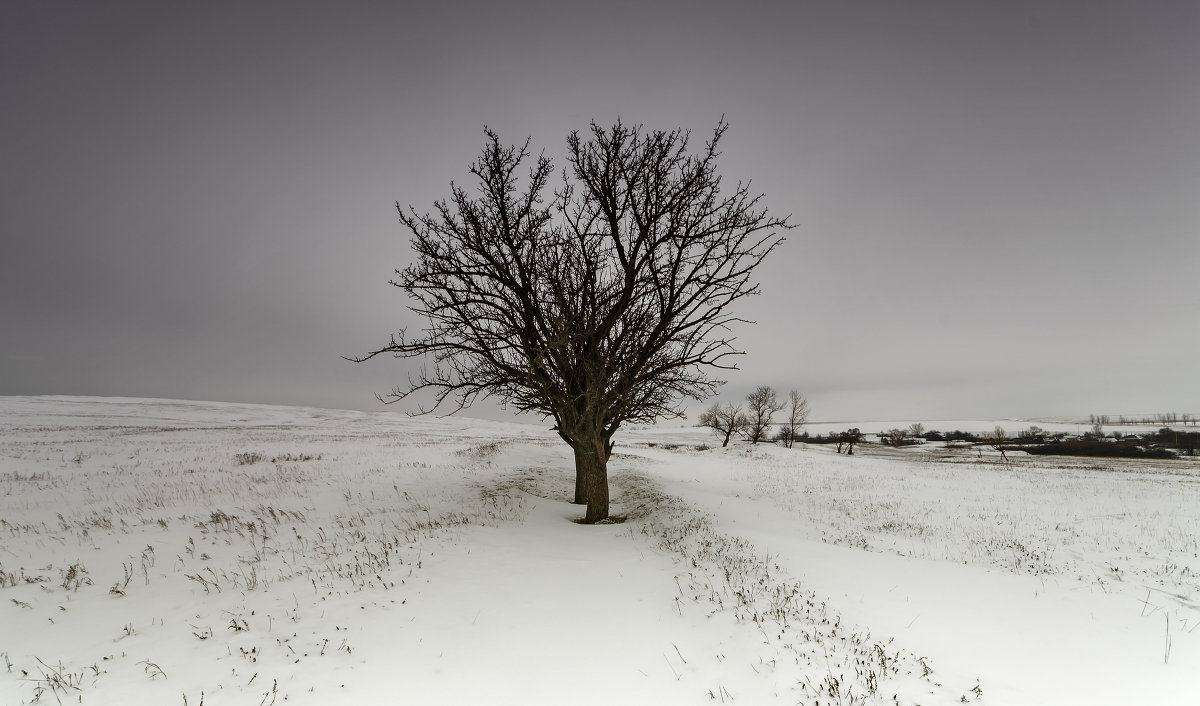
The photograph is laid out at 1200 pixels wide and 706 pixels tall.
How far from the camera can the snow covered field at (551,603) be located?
14.2 ft

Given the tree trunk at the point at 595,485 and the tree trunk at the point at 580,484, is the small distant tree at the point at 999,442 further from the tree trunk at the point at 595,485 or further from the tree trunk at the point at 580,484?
the tree trunk at the point at 595,485

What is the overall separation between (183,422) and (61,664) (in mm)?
60993

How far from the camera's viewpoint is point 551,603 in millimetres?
6098

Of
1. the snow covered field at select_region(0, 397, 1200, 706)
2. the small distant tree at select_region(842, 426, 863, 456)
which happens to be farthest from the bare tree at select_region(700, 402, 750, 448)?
the snow covered field at select_region(0, 397, 1200, 706)

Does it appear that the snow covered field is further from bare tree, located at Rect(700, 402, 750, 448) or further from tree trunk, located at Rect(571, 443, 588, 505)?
bare tree, located at Rect(700, 402, 750, 448)

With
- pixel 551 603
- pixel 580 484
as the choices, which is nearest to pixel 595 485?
pixel 580 484

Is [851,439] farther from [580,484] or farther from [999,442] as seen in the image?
[580,484]

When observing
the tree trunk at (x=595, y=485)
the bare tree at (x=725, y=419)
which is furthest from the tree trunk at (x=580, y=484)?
the bare tree at (x=725, y=419)

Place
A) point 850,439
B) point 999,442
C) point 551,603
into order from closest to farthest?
point 551,603
point 999,442
point 850,439

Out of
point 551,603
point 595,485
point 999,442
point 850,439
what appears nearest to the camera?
point 551,603

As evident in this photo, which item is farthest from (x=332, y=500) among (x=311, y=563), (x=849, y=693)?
(x=849, y=693)

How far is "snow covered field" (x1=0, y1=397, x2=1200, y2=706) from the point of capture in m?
4.32

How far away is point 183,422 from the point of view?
48906mm

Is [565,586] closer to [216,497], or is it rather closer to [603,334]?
[603,334]
